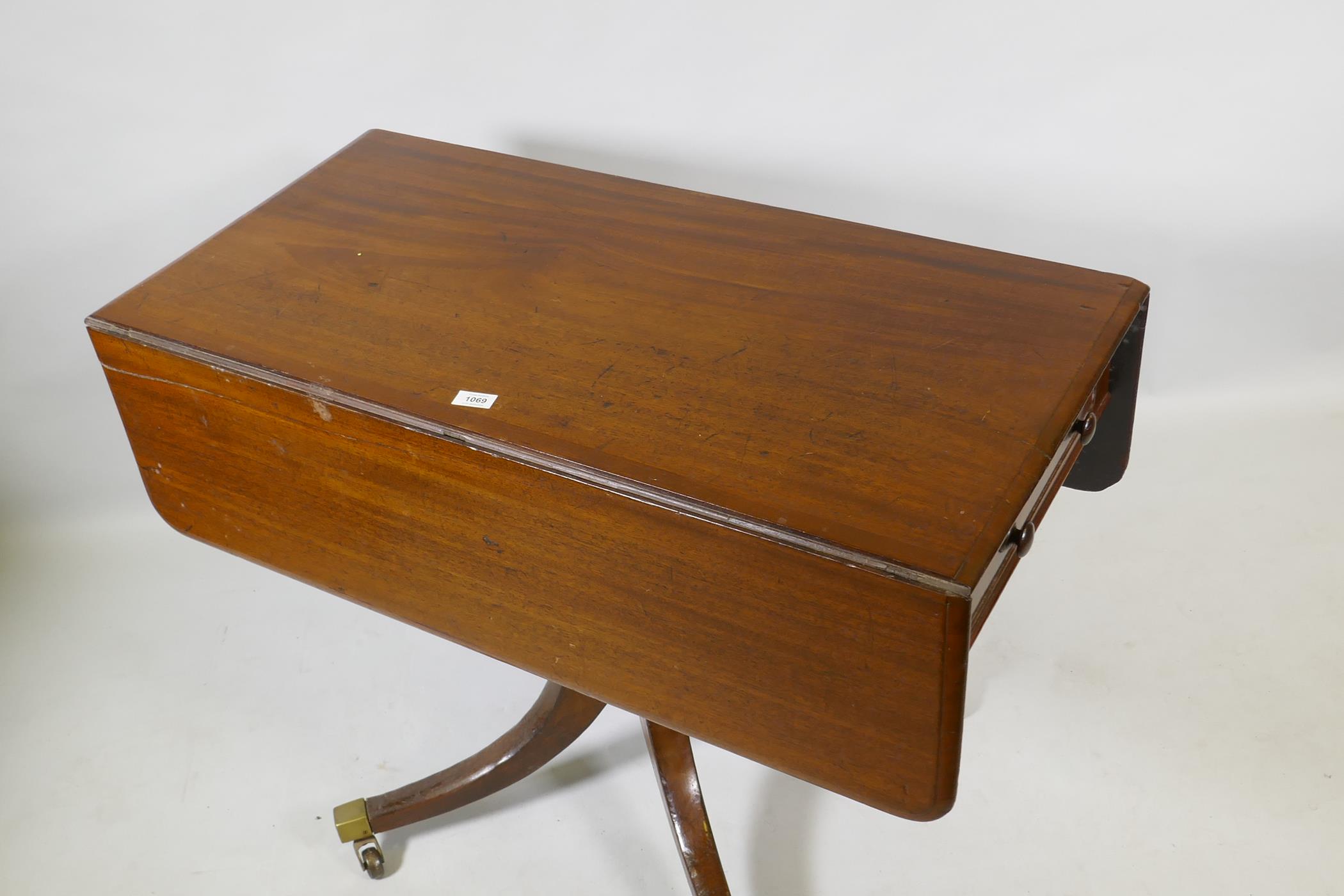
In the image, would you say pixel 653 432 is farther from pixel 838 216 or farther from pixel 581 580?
pixel 838 216

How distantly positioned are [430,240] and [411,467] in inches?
15.0

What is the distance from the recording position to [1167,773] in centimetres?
177

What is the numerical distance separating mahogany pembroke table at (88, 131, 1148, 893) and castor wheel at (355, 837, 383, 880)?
1.07 ft

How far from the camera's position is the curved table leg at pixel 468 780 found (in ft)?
5.60

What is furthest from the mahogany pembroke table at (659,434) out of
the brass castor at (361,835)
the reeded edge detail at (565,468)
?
the brass castor at (361,835)

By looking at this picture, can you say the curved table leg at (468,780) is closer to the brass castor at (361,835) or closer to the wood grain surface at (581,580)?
the brass castor at (361,835)

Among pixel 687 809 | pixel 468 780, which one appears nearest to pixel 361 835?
pixel 468 780

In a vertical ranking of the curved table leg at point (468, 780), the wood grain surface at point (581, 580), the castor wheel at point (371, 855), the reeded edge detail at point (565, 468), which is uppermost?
the reeded edge detail at point (565, 468)

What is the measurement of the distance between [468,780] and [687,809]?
0.97ft

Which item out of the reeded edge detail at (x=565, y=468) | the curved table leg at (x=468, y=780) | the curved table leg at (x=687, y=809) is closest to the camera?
the reeded edge detail at (x=565, y=468)

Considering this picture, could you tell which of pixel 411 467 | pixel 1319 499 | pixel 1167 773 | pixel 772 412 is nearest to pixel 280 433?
pixel 411 467

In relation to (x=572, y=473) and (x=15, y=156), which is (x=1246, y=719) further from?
(x=15, y=156)

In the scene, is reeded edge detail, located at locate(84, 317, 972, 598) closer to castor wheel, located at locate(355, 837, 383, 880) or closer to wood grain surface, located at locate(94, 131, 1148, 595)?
wood grain surface, located at locate(94, 131, 1148, 595)

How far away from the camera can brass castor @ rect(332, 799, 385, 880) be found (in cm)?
171
